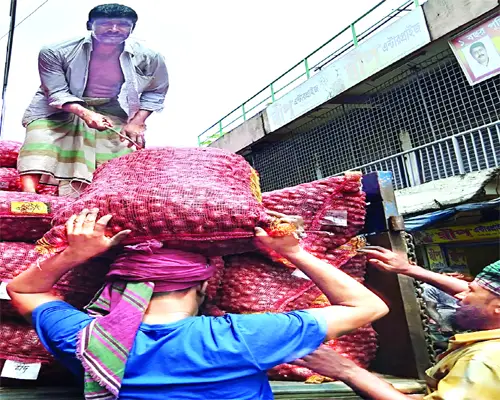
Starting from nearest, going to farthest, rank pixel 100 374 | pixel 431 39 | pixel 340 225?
pixel 100 374 → pixel 340 225 → pixel 431 39

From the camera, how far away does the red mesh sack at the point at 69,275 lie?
57.4 inches

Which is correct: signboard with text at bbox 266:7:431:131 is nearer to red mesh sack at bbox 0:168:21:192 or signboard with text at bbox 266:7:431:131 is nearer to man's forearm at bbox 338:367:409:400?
red mesh sack at bbox 0:168:21:192

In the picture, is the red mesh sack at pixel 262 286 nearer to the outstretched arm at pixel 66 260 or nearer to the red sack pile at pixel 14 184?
the outstretched arm at pixel 66 260

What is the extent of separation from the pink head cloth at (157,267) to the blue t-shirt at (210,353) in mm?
122

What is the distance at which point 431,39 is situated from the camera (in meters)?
7.11

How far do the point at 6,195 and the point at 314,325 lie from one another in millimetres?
1289

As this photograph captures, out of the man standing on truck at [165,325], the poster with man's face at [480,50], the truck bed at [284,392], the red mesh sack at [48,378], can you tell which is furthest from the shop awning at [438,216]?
the red mesh sack at [48,378]

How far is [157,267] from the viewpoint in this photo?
1163 millimetres

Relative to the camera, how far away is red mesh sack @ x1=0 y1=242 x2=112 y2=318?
1.46 meters

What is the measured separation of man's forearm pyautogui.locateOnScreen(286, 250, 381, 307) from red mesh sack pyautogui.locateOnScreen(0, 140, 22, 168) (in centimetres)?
194

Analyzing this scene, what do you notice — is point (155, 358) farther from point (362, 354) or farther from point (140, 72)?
point (140, 72)

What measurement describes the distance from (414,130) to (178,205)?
8.03m

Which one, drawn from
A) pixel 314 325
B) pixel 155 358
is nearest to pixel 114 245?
pixel 155 358

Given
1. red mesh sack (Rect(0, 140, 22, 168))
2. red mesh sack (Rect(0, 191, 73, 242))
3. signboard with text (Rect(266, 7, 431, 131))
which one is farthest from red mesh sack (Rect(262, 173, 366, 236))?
signboard with text (Rect(266, 7, 431, 131))
